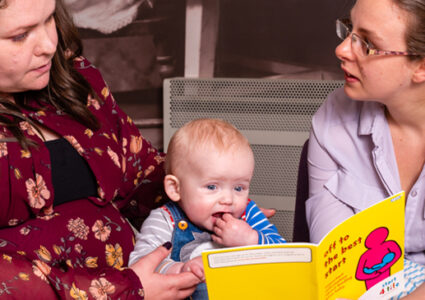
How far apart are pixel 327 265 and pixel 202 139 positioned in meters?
0.53

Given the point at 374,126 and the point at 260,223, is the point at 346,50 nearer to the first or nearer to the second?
the point at 374,126

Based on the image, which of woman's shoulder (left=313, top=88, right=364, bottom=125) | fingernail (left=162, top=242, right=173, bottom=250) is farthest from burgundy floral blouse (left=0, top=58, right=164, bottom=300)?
woman's shoulder (left=313, top=88, right=364, bottom=125)

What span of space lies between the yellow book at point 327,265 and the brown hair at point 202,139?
1.45 ft

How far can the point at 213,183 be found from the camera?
154cm

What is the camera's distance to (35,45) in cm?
146

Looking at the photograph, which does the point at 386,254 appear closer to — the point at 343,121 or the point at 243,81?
the point at 343,121

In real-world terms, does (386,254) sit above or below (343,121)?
below

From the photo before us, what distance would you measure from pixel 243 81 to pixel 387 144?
137cm

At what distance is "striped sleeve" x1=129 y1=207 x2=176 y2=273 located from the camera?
5.17 ft

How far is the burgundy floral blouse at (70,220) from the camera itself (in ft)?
4.54

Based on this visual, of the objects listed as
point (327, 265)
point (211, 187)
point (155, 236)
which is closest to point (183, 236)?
point (155, 236)

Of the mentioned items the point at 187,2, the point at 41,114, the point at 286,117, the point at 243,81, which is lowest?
the point at 286,117

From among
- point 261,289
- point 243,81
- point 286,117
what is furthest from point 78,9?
point 261,289

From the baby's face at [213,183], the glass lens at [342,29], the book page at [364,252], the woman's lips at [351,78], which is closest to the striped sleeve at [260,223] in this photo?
the baby's face at [213,183]
